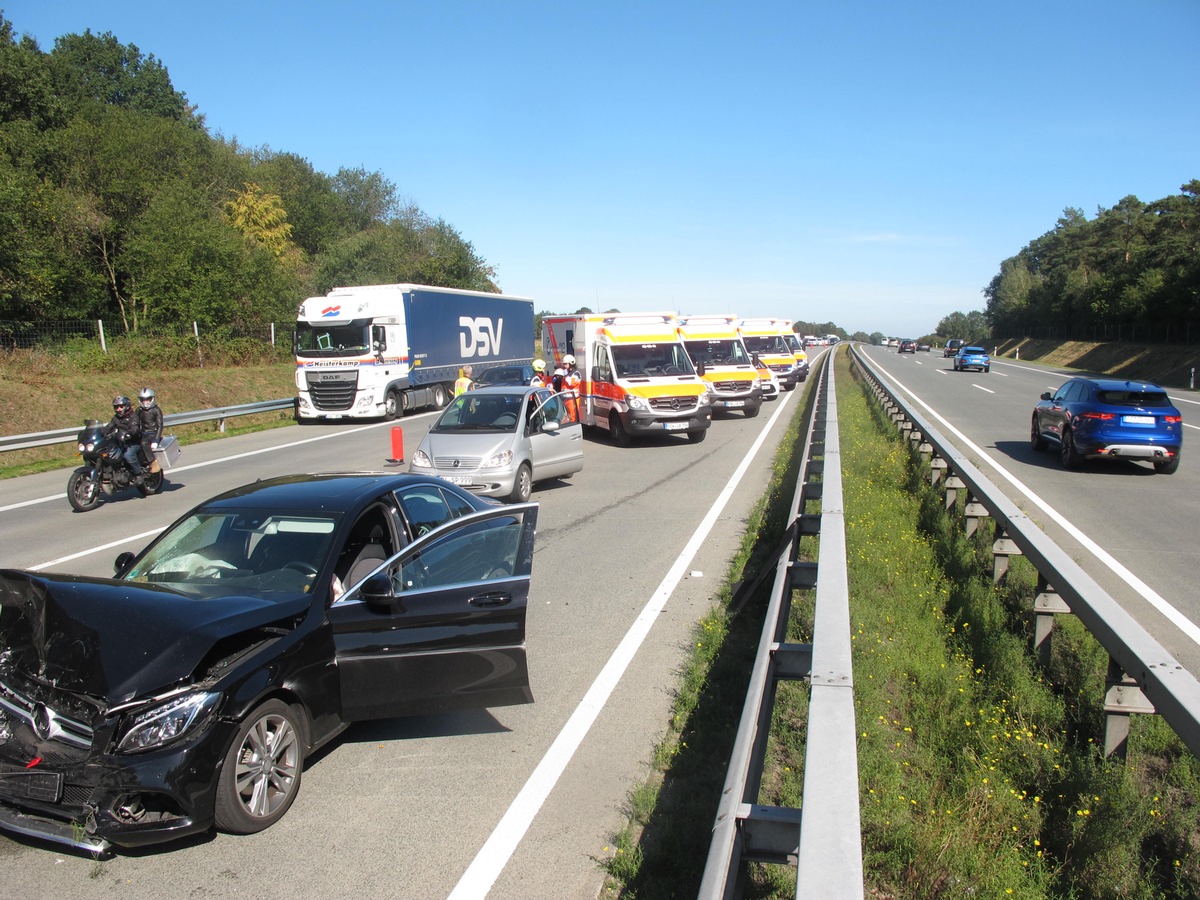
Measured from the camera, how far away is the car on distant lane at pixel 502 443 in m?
12.5

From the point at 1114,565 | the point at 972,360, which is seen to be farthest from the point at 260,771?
the point at 972,360

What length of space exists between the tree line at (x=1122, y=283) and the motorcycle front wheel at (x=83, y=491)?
52.5m

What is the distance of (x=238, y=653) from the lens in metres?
4.22

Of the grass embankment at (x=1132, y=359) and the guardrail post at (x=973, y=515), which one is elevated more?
the grass embankment at (x=1132, y=359)

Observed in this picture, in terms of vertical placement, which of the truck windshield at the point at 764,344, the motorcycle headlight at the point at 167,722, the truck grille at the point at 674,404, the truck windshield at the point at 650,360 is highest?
the truck windshield at the point at 764,344

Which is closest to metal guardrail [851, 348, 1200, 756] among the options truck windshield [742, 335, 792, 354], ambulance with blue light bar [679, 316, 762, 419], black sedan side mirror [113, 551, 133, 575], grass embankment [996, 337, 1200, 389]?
black sedan side mirror [113, 551, 133, 575]

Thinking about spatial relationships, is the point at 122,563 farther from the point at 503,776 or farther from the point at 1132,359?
the point at 1132,359

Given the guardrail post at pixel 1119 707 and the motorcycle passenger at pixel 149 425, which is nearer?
the guardrail post at pixel 1119 707

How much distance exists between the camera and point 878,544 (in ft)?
28.2

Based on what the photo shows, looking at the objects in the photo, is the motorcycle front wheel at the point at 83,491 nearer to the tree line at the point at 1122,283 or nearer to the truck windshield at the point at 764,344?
the truck windshield at the point at 764,344

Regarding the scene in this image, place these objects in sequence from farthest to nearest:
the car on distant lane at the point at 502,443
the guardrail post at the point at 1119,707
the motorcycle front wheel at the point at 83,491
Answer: the motorcycle front wheel at the point at 83,491
the car on distant lane at the point at 502,443
the guardrail post at the point at 1119,707

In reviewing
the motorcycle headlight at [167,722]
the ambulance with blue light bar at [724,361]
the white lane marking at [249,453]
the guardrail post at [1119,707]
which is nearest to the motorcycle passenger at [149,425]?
the white lane marking at [249,453]

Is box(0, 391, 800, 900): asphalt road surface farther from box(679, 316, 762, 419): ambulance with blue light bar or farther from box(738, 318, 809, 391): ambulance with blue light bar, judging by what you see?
box(738, 318, 809, 391): ambulance with blue light bar

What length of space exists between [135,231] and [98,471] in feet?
97.5
